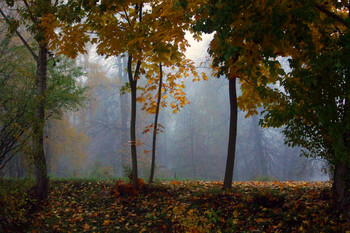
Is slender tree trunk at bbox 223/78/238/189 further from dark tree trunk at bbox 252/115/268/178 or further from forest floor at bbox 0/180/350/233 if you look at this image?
dark tree trunk at bbox 252/115/268/178

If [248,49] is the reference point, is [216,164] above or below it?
below

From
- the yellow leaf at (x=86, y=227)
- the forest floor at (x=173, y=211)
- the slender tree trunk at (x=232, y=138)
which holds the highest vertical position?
the slender tree trunk at (x=232, y=138)

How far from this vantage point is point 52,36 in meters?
5.27

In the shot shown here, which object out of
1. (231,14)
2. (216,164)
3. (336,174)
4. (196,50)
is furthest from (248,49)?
(196,50)

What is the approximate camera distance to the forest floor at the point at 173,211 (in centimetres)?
409

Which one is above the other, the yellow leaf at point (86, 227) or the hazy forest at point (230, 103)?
the hazy forest at point (230, 103)

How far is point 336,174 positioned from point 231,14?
9.57ft

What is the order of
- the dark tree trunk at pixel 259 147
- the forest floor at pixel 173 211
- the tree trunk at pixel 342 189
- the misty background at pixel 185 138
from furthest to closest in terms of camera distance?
the misty background at pixel 185 138, the dark tree trunk at pixel 259 147, the forest floor at pixel 173 211, the tree trunk at pixel 342 189

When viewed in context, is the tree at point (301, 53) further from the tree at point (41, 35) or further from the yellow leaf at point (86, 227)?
the yellow leaf at point (86, 227)

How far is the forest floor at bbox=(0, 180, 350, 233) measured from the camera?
4.09 metres

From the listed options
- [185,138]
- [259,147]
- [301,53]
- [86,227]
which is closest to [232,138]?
[301,53]

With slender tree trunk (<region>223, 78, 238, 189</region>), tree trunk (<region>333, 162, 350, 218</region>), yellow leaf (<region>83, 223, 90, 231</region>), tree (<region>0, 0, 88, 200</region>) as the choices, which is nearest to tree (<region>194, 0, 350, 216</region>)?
tree trunk (<region>333, 162, 350, 218</region>)

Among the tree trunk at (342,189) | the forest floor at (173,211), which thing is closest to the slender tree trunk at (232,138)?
the forest floor at (173,211)

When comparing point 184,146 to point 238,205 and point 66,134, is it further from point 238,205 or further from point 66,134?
point 238,205
